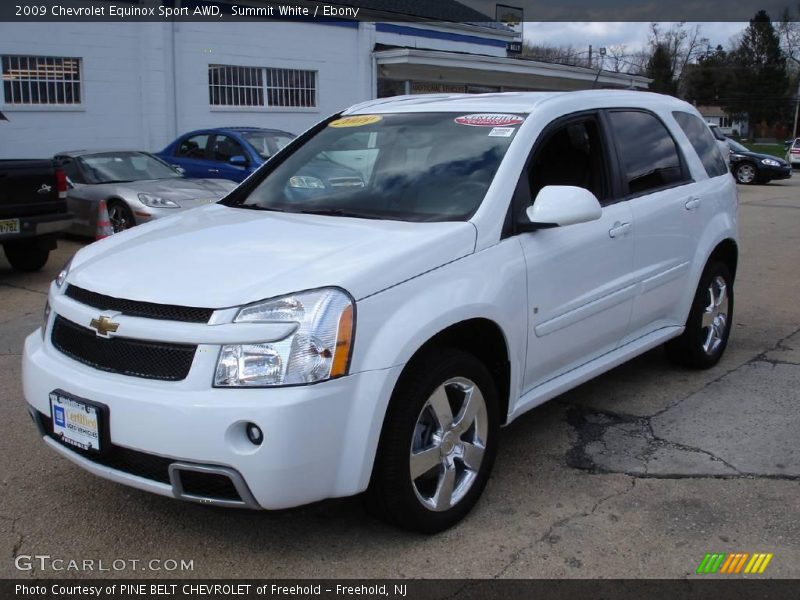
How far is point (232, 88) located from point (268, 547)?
1671 cm

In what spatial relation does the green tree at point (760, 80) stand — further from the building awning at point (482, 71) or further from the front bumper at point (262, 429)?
the front bumper at point (262, 429)

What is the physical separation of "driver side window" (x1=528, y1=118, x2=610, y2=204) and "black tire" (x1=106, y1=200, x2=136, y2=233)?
269 inches

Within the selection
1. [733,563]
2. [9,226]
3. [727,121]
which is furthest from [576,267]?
[727,121]

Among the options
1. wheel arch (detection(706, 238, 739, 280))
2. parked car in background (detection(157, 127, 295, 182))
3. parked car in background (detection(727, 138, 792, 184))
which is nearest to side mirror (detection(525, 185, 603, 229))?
wheel arch (detection(706, 238, 739, 280))

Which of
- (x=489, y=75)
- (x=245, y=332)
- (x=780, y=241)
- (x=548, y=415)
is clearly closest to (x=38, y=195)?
(x=548, y=415)

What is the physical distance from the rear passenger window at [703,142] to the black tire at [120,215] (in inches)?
263

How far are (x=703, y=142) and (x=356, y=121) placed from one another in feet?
7.88

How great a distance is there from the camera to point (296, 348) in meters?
2.92

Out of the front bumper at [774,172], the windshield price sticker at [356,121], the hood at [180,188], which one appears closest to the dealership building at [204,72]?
the hood at [180,188]

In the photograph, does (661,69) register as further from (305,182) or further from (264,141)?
(305,182)

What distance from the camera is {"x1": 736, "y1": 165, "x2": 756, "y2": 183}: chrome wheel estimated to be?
24281 millimetres

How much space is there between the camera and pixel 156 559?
128 inches
